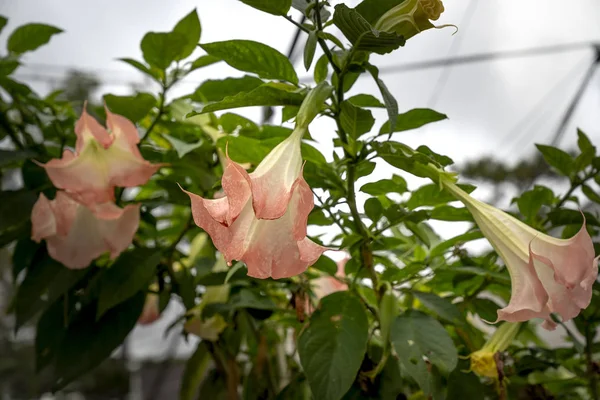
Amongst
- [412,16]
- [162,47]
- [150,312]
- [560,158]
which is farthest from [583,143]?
[150,312]

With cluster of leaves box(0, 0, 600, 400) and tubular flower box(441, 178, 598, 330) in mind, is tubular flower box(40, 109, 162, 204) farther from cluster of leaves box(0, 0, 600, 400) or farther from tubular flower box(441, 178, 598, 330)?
tubular flower box(441, 178, 598, 330)

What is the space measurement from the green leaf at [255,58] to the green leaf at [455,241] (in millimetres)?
168

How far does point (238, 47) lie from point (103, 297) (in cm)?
23

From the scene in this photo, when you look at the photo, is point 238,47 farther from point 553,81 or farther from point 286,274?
point 553,81

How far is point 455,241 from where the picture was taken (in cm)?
40

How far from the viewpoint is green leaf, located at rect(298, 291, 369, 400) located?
12.6 inches

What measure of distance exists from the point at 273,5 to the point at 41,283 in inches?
13.3

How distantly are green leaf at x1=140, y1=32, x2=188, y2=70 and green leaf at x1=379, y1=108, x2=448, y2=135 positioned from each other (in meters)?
0.22

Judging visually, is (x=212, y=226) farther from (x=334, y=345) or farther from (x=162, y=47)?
(x=162, y=47)

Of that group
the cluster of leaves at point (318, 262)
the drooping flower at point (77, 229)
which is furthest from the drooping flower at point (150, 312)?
the drooping flower at point (77, 229)

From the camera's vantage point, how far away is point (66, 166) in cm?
41

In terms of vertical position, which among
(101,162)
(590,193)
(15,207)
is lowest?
(15,207)

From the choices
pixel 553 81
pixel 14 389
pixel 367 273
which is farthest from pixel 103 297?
pixel 14 389

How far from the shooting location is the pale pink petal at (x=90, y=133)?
0.41 metres
